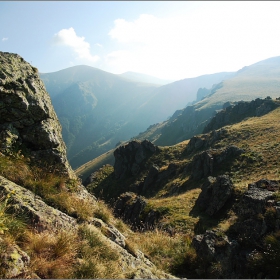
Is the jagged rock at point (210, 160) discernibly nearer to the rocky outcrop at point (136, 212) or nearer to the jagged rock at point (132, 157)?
the rocky outcrop at point (136, 212)

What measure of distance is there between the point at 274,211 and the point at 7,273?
9.47m

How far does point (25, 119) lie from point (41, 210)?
5118 millimetres

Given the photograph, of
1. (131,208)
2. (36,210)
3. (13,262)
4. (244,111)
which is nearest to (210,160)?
(131,208)

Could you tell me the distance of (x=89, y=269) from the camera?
500cm

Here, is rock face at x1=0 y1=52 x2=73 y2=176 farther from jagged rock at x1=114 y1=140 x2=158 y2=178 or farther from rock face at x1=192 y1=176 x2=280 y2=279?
jagged rock at x1=114 y1=140 x2=158 y2=178

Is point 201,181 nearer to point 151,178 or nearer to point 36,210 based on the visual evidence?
point 151,178

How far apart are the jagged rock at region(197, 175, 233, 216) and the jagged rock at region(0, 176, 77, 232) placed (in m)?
16.1

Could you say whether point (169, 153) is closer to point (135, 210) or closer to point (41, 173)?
point (135, 210)

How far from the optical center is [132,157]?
71.3 m

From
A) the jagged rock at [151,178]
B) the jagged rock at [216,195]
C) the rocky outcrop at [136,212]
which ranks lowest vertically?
the jagged rock at [151,178]

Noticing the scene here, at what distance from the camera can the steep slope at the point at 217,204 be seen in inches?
313

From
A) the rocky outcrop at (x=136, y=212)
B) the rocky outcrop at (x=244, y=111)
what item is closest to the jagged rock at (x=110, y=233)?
the rocky outcrop at (x=136, y=212)

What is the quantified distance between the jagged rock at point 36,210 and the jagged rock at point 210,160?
128ft

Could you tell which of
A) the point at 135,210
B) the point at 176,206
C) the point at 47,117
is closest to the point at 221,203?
the point at 176,206
